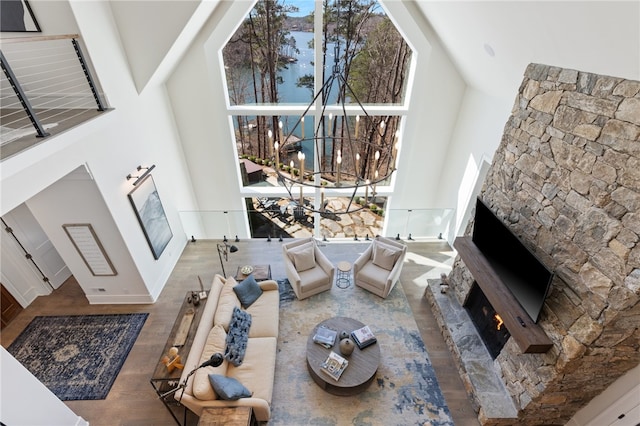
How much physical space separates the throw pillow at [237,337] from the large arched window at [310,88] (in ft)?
7.72

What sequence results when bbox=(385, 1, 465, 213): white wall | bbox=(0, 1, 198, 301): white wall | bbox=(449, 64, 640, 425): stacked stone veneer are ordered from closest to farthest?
bbox=(449, 64, 640, 425): stacked stone veneer, bbox=(0, 1, 198, 301): white wall, bbox=(385, 1, 465, 213): white wall

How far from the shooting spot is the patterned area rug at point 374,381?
12.4 feet

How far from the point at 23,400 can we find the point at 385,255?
4.89 metres

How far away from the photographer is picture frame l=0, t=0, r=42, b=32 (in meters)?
3.52

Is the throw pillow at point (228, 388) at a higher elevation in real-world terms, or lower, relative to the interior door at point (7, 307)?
higher

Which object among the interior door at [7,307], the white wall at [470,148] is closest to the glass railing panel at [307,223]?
the white wall at [470,148]

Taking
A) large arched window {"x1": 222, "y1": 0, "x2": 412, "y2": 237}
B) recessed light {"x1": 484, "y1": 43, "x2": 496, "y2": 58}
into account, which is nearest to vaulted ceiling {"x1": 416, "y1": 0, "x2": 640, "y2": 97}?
recessed light {"x1": 484, "y1": 43, "x2": 496, "y2": 58}

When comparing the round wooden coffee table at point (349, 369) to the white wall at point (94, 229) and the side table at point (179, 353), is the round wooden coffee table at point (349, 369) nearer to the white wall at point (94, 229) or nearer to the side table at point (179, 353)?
the side table at point (179, 353)

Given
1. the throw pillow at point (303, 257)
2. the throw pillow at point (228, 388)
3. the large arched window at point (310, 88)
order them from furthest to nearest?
the large arched window at point (310, 88) → the throw pillow at point (303, 257) → the throw pillow at point (228, 388)

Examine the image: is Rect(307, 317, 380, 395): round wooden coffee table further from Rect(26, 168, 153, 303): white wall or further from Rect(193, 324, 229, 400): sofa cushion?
Rect(26, 168, 153, 303): white wall

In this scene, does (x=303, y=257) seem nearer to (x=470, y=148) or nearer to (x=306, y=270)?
(x=306, y=270)

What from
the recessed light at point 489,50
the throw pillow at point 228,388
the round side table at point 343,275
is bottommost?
the round side table at point 343,275

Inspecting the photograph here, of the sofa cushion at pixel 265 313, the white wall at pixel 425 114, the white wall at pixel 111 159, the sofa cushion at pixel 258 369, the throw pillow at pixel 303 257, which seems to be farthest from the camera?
Result: the white wall at pixel 425 114

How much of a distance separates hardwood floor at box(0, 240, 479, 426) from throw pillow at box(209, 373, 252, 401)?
82 cm
